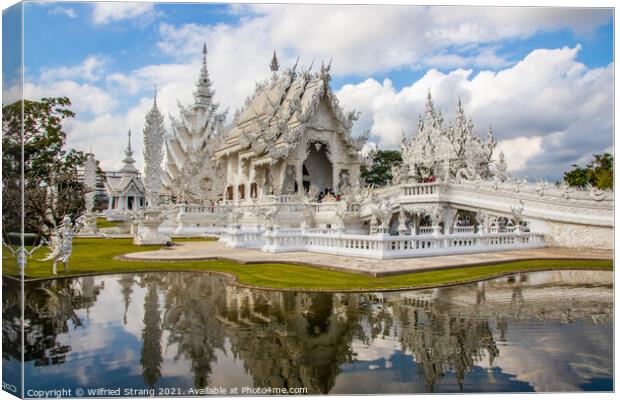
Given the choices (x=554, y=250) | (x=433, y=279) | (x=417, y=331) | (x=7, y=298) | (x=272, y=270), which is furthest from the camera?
(x=554, y=250)

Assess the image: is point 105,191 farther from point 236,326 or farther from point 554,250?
point 236,326

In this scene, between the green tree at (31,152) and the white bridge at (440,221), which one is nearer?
the green tree at (31,152)

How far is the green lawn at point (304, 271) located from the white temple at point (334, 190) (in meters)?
2.31

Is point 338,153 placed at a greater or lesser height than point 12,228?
greater

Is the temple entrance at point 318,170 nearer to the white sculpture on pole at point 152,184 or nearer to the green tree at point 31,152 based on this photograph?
the white sculpture on pole at point 152,184

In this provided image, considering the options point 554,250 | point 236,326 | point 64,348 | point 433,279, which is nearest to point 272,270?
point 433,279

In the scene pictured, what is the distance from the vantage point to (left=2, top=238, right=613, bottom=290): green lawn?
9.24 meters

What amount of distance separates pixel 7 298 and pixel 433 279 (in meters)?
7.11

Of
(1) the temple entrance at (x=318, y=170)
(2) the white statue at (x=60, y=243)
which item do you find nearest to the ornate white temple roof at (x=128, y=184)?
(1) the temple entrance at (x=318, y=170)

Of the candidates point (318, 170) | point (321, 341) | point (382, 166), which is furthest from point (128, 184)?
point (321, 341)

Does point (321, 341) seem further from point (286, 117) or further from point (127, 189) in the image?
point (127, 189)

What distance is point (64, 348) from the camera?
564 centimetres

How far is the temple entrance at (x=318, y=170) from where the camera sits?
108 feet

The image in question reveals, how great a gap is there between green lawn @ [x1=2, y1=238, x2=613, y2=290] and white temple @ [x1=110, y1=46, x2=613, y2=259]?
91.0 inches
